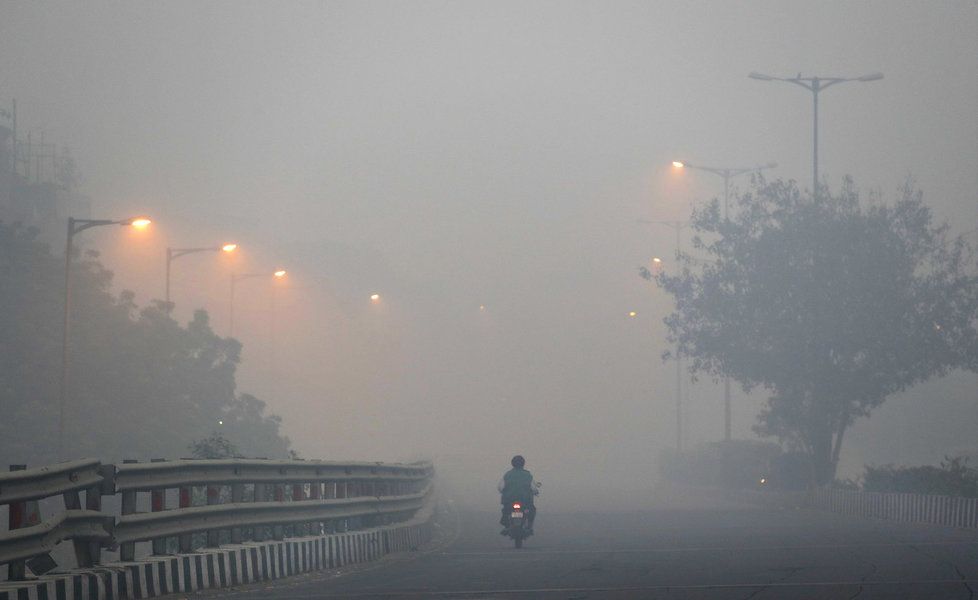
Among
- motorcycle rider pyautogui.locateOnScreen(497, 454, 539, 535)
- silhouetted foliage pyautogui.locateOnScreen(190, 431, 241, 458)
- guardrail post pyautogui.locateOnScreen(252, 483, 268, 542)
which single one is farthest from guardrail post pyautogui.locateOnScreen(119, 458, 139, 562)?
motorcycle rider pyautogui.locateOnScreen(497, 454, 539, 535)

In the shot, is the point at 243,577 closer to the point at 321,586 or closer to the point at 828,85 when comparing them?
the point at 321,586

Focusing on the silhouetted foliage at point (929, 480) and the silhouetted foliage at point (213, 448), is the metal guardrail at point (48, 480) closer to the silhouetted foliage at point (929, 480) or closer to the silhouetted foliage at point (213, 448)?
the silhouetted foliage at point (213, 448)

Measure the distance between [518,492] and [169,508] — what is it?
14.2 meters

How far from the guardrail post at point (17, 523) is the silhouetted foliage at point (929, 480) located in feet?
89.1

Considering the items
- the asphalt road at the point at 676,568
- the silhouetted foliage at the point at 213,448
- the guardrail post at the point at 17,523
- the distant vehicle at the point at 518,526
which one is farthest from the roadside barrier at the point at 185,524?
the silhouetted foliage at the point at 213,448

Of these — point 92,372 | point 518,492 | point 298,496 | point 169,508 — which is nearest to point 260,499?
point 298,496

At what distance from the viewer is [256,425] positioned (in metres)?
58.4

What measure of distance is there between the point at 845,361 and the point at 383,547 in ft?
87.2

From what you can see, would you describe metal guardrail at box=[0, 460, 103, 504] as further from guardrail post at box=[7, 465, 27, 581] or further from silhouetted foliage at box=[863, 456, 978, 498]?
silhouetted foliage at box=[863, 456, 978, 498]

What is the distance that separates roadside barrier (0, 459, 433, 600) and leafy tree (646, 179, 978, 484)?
2550 centimetres

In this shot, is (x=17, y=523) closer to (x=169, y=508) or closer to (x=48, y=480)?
(x=48, y=480)

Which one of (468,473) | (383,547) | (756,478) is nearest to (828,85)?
(756,478)

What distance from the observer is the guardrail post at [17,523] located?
1104cm

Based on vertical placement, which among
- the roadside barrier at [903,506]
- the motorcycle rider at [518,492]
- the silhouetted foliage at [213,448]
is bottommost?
the roadside barrier at [903,506]
